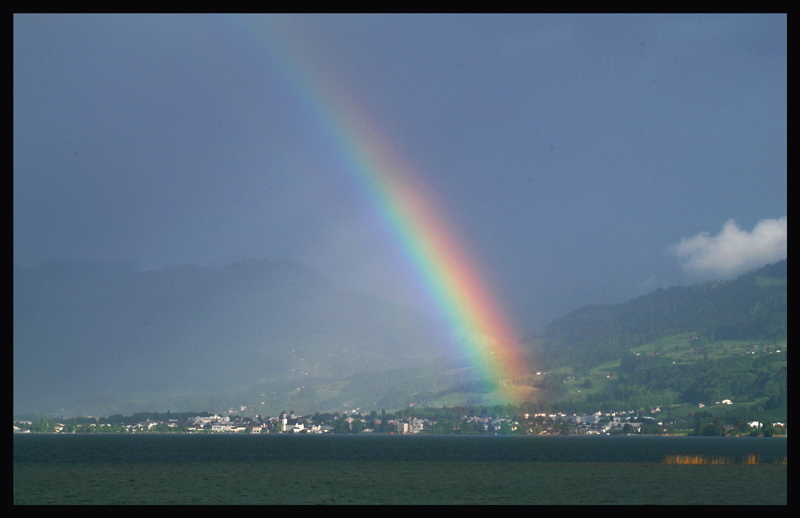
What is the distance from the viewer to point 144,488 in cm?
9650
